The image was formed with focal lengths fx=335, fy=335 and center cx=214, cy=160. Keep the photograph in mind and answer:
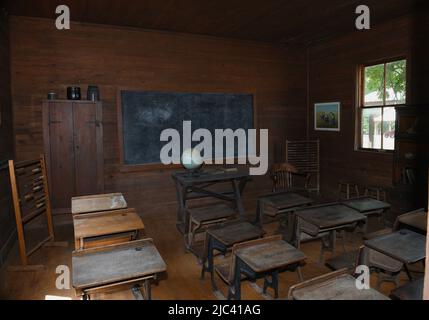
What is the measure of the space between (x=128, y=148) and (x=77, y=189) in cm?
89

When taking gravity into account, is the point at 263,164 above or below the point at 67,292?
above

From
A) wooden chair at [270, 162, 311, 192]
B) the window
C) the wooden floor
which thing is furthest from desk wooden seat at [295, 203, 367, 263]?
the window

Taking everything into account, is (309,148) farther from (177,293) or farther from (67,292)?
(67,292)

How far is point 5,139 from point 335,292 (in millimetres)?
3696

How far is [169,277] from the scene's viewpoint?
296 cm

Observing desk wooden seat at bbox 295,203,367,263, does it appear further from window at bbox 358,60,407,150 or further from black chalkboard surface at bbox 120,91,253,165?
black chalkboard surface at bbox 120,91,253,165

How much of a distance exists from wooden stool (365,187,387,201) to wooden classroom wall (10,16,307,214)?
151cm

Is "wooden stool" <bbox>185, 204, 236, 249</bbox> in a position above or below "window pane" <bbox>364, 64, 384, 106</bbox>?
below

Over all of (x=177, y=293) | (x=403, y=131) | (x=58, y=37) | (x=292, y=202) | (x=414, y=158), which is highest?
(x=58, y=37)

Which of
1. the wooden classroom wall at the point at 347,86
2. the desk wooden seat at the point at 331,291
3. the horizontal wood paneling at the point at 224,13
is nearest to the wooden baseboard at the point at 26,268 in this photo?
the desk wooden seat at the point at 331,291

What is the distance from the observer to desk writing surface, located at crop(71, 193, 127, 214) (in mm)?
2773

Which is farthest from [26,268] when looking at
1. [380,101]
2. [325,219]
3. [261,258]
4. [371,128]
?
[380,101]

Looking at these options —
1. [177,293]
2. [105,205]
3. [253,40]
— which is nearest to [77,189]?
[105,205]

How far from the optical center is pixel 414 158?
3973 millimetres
